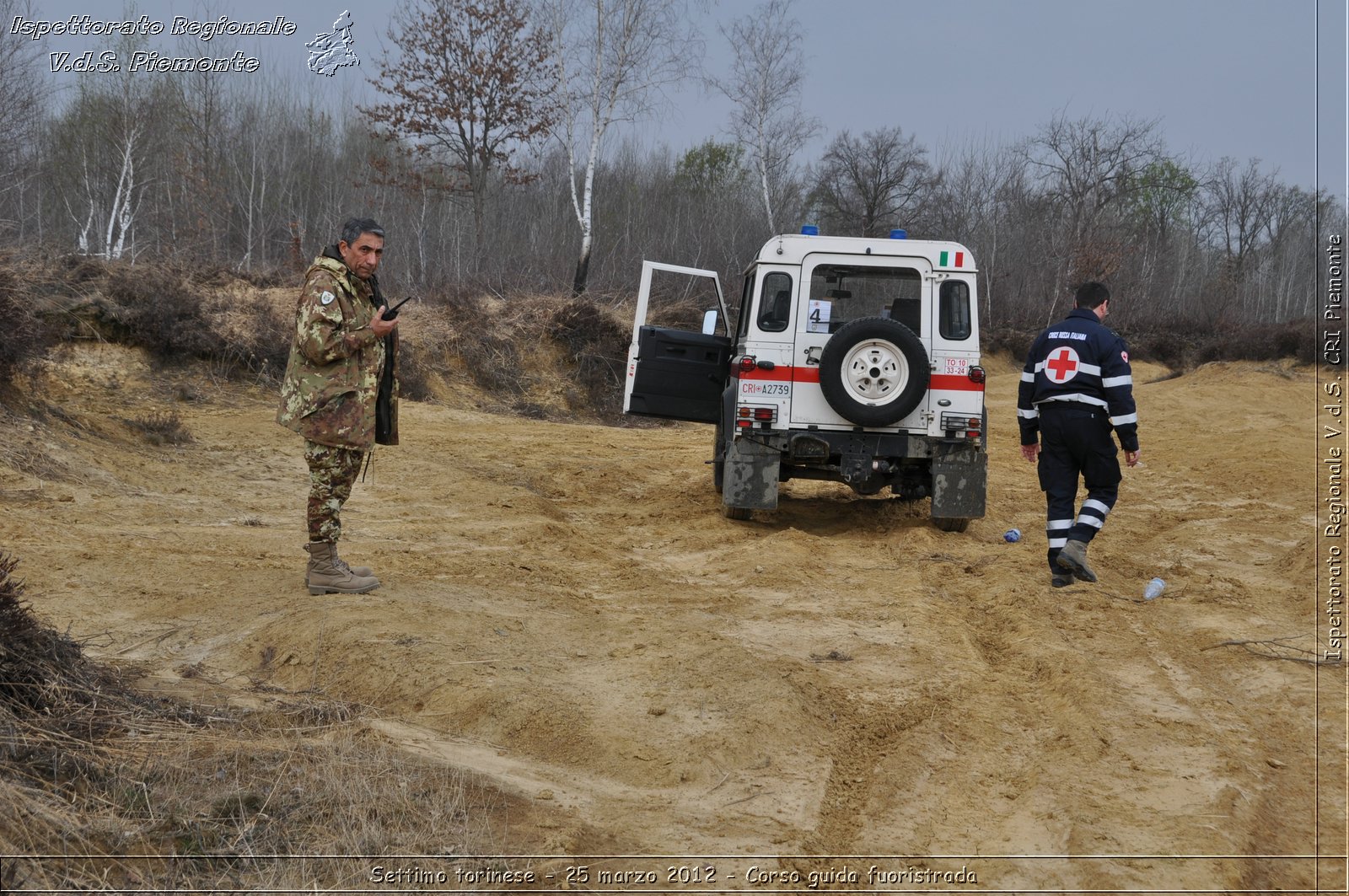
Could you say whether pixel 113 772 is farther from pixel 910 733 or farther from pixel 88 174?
pixel 88 174

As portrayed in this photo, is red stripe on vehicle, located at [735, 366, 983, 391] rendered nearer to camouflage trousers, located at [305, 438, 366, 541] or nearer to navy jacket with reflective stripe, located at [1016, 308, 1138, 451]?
navy jacket with reflective stripe, located at [1016, 308, 1138, 451]

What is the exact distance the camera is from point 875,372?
8.95 m

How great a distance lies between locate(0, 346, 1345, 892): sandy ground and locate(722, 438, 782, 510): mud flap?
33cm

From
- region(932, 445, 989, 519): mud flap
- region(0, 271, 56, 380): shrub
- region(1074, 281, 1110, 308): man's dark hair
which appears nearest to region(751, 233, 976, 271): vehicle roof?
region(932, 445, 989, 519): mud flap

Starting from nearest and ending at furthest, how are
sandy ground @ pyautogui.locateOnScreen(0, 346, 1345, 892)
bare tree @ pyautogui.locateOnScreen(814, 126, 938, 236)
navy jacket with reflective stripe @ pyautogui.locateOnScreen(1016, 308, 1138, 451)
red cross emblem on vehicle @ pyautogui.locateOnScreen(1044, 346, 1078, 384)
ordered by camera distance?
sandy ground @ pyautogui.locateOnScreen(0, 346, 1345, 892), navy jacket with reflective stripe @ pyautogui.locateOnScreen(1016, 308, 1138, 451), red cross emblem on vehicle @ pyautogui.locateOnScreen(1044, 346, 1078, 384), bare tree @ pyautogui.locateOnScreen(814, 126, 938, 236)

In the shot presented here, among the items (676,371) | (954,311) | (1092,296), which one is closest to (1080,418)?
(1092,296)

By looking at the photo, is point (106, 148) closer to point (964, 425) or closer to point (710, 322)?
point (710, 322)

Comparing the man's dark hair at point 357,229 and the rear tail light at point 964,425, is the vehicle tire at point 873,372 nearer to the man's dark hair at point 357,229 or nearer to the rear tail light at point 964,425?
the rear tail light at point 964,425

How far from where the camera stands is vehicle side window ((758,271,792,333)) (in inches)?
370

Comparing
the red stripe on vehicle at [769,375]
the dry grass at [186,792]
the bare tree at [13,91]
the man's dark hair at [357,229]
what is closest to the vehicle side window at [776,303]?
the red stripe on vehicle at [769,375]

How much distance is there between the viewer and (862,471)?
9242 mm

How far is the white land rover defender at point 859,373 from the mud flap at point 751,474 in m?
0.01

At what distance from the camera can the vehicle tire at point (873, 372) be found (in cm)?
888

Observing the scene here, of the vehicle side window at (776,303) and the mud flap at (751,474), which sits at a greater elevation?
the vehicle side window at (776,303)
